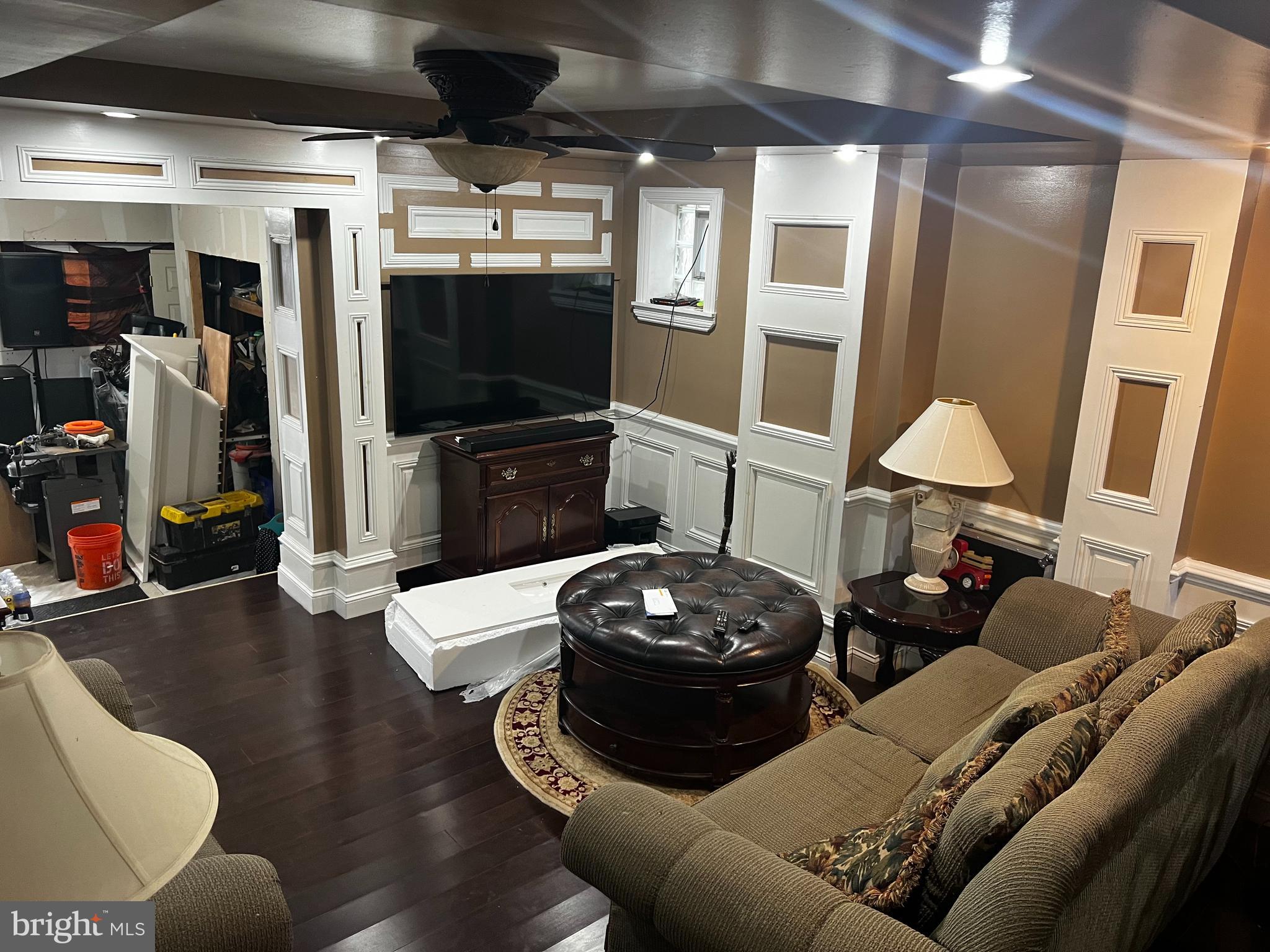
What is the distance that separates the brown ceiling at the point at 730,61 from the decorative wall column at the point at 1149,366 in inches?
8.7

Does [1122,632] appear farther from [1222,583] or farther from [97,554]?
[97,554]

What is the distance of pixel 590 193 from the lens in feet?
17.0

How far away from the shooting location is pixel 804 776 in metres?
2.60

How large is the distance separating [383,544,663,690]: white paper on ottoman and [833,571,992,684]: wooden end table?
1124 mm

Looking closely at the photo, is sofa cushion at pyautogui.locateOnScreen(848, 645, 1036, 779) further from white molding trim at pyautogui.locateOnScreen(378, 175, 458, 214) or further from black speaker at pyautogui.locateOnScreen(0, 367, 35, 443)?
black speaker at pyautogui.locateOnScreen(0, 367, 35, 443)

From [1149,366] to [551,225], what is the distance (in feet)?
10.1

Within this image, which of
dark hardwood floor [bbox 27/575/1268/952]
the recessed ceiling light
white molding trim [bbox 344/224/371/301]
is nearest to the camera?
the recessed ceiling light

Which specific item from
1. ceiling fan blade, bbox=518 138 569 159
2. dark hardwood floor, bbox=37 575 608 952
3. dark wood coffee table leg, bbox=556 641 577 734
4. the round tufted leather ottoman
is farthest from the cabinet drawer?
ceiling fan blade, bbox=518 138 569 159

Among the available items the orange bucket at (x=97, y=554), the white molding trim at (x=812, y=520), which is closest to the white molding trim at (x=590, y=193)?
the white molding trim at (x=812, y=520)

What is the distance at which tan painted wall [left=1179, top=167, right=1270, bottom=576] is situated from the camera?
10.2 feet

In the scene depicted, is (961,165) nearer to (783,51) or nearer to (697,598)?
(697,598)

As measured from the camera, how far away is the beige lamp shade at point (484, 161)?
7.83 ft

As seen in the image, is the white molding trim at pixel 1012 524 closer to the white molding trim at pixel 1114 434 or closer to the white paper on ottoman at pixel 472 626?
the white molding trim at pixel 1114 434

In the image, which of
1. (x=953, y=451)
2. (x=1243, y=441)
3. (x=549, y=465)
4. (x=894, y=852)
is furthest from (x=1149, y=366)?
(x=549, y=465)
